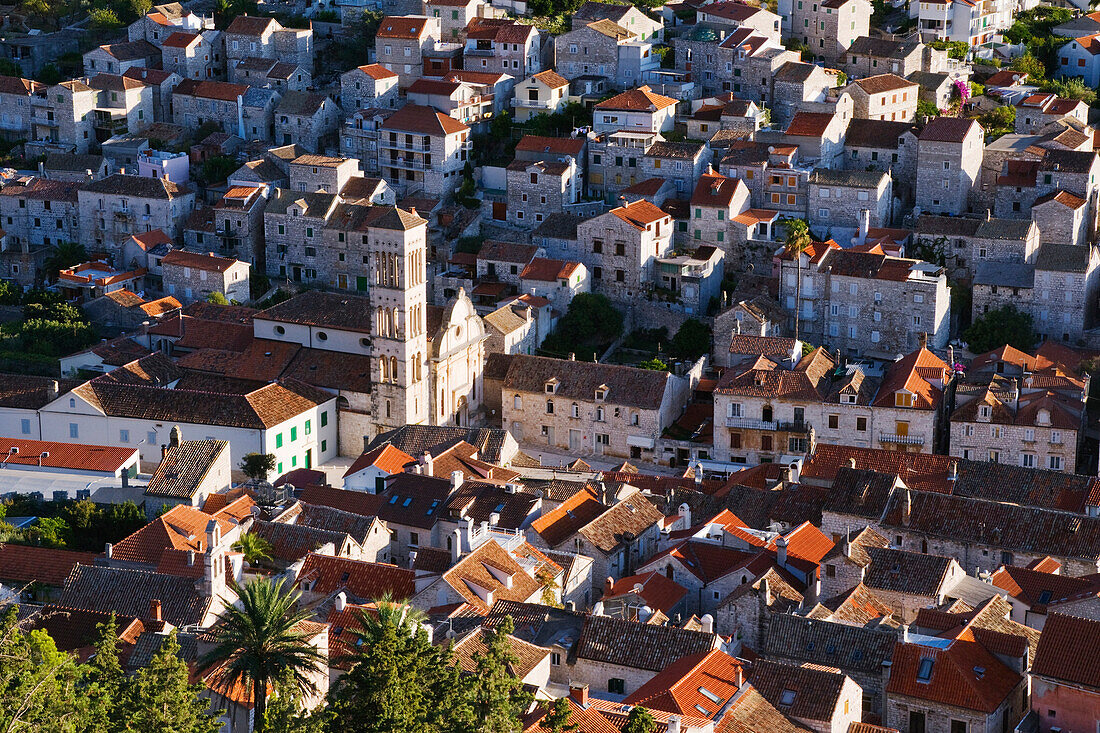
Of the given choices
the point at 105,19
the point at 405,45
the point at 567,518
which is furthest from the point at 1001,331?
the point at 105,19

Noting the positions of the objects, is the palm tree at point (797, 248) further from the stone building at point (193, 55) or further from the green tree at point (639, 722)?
the green tree at point (639, 722)

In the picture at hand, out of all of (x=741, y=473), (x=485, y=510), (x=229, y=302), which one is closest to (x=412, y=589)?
(x=485, y=510)

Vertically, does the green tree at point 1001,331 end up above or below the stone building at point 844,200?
below

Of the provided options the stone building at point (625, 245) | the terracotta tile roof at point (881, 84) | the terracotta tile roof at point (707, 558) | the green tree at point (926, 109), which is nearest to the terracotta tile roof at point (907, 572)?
the terracotta tile roof at point (707, 558)

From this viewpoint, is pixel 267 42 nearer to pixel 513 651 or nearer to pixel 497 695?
pixel 513 651

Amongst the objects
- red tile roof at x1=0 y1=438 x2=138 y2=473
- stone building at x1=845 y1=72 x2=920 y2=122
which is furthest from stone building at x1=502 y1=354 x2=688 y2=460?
stone building at x1=845 y1=72 x2=920 y2=122

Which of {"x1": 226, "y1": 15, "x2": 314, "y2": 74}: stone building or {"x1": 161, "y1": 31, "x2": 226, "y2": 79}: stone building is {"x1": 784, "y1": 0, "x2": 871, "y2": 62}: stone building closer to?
{"x1": 226, "y1": 15, "x2": 314, "y2": 74}: stone building
